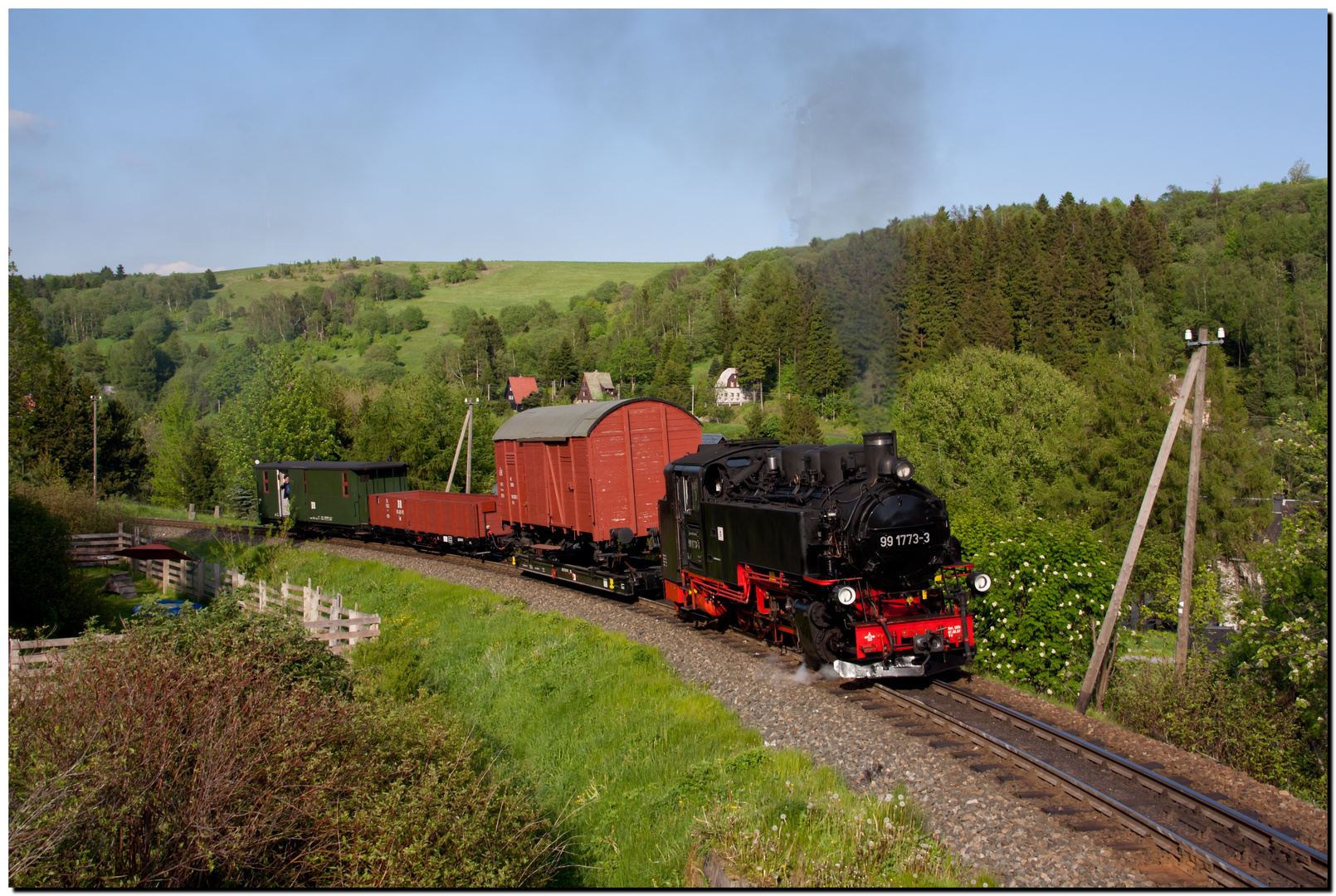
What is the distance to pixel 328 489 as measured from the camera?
29.5 meters

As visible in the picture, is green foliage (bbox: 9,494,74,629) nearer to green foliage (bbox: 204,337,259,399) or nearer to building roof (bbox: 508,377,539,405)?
green foliage (bbox: 204,337,259,399)

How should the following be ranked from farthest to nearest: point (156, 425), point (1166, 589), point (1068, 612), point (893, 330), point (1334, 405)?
point (156, 425) → point (893, 330) → point (1166, 589) → point (1068, 612) → point (1334, 405)

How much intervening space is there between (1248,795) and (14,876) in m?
9.87

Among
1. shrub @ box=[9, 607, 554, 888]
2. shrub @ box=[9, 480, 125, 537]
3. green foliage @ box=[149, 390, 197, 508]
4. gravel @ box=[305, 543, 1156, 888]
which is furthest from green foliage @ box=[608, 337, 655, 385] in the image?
shrub @ box=[9, 607, 554, 888]

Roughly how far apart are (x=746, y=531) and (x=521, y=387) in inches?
3425

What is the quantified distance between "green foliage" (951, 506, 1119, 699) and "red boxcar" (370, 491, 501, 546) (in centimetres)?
1376

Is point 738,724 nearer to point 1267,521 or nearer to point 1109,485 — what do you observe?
point 1109,485

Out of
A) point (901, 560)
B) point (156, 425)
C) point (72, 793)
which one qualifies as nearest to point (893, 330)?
point (901, 560)

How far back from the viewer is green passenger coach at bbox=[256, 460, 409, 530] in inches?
1121

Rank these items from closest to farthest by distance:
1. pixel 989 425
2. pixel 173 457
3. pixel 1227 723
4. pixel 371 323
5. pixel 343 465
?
1. pixel 1227 723
2. pixel 343 465
3. pixel 989 425
4. pixel 173 457
5. pixel 371 323

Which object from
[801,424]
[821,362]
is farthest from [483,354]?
[801,424]

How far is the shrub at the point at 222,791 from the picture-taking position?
221 inches

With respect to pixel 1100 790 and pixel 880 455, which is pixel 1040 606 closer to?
pixel 880 455

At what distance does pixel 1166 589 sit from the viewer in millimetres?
18797
